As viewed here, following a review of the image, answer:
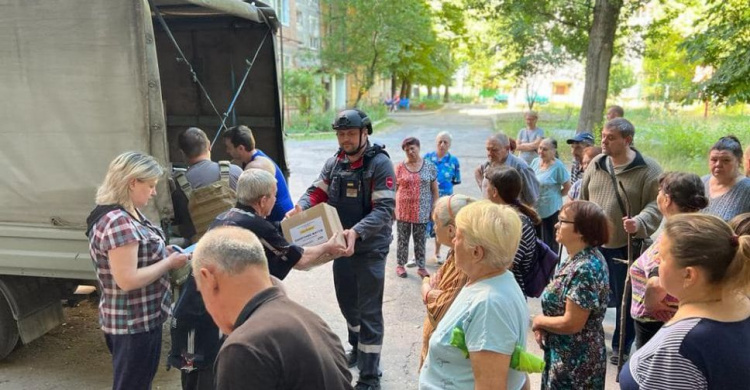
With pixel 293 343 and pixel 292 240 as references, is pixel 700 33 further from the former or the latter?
pixel 293 343

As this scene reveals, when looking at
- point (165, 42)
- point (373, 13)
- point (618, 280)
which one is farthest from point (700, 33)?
point (373, 13)

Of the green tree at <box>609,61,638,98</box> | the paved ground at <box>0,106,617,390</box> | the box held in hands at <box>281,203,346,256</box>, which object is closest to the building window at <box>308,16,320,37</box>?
the green tree at <box>609,61,638,98</box>

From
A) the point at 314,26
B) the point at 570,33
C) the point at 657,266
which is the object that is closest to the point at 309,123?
the point at 314,26

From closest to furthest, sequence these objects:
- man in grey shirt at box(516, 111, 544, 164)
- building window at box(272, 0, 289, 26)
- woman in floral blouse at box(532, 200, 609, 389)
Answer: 1. woman in floral blouse at box(532, 200, 609, 389)
2. man in grey shirt at box(516, 111, 544, 164)
3. building window at box(272, 0, 289, 26)

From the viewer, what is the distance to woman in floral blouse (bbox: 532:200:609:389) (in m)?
2.55

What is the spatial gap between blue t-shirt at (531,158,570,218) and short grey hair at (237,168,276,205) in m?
3.59

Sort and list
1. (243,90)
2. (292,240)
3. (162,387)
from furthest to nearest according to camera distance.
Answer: (243,90) < (162,387) < (292,240)

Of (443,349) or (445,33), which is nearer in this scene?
(443,349)

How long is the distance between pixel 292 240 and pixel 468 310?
5.62ft

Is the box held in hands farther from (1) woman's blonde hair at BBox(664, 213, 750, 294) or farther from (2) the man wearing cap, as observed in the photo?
(2) the man wearing cap

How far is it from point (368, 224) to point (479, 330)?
175 centimetres

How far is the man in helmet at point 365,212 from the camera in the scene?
12.2 feet

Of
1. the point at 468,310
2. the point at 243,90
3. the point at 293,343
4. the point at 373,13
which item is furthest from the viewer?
the point at 373,13

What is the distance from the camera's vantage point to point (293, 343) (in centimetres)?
152
